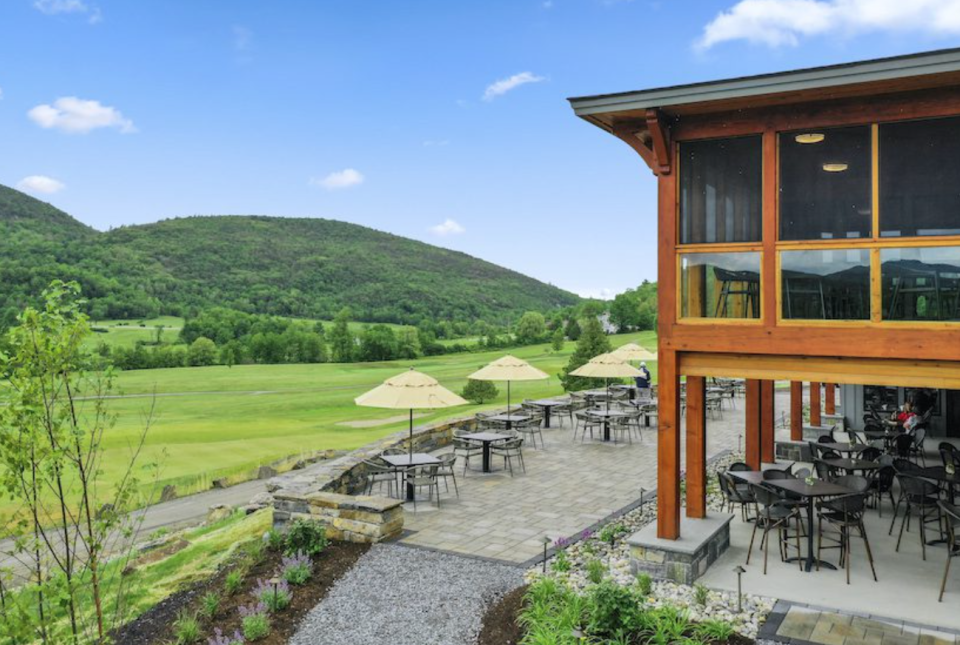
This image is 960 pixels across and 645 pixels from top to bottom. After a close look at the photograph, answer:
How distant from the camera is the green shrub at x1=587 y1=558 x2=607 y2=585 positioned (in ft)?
23.8

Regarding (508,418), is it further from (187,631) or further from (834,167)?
(834,167)

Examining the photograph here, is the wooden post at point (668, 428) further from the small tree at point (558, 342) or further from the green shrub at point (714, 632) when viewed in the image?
the small tree at point (558, 342)

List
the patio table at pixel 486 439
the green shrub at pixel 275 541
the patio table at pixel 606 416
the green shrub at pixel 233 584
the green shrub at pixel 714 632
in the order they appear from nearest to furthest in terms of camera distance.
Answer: the green shrub at pixel 714 632 → the green shrub at pixel 233 584 → the green shrub at pixel 275 541 → the patio table at pixel 486 439 → the patio table at pixel 606 416

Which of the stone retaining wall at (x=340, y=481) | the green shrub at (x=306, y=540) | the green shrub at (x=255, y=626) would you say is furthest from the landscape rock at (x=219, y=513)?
the green shrub at (x=255, y=626)

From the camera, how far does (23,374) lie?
15.1ft

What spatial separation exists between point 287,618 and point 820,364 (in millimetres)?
6093

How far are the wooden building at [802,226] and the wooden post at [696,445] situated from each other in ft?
0.09

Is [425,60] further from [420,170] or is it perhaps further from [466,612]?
[466,612]

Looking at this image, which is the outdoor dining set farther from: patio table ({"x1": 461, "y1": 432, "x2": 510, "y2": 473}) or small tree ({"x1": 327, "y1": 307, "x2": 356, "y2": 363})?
small tree ({"x1": 327, "y1": 307, "x2": 356, "y2": 363})

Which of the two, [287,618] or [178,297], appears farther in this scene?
[178,297]

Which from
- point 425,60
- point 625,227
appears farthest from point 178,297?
point 625,227

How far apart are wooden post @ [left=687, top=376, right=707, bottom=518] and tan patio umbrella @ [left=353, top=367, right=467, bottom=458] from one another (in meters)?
3.45

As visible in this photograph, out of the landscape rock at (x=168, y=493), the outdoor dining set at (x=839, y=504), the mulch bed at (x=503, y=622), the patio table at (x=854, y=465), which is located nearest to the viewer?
the mulch bed at (x=503, y=622)

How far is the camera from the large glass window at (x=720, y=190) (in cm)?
743
